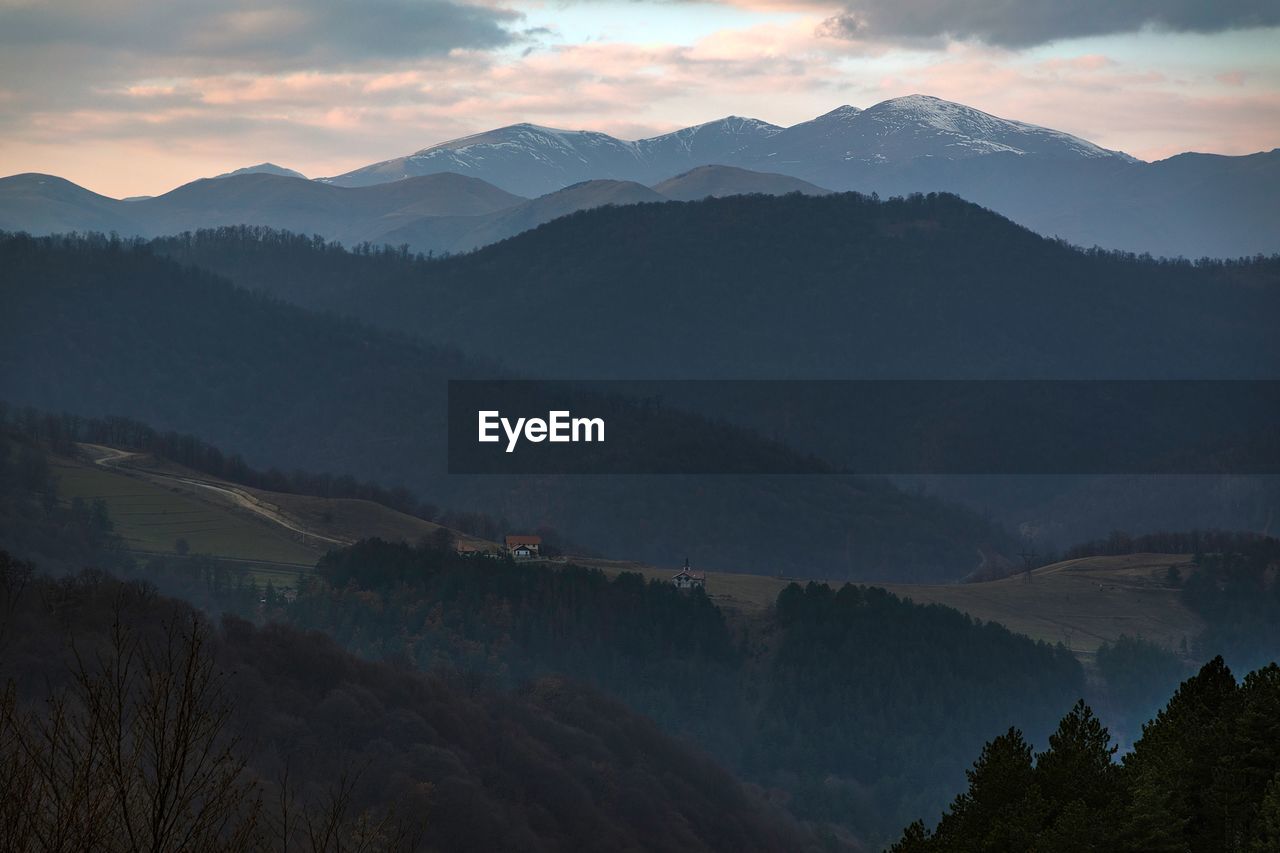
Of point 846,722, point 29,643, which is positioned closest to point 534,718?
point 29,643

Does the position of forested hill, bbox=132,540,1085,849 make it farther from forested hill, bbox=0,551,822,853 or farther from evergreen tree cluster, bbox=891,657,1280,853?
evergreen tree cluster, bbox=891,657,1280,853

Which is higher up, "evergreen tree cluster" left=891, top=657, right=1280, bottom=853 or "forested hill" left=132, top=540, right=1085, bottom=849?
"evergreen tree cluster" left=891, top=657, right=1280, bottom=853

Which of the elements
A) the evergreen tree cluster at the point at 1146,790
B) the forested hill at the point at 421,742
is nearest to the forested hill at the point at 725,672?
the forested hill at the point at 421,742

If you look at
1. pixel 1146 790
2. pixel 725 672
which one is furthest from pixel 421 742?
pixel 1146 790

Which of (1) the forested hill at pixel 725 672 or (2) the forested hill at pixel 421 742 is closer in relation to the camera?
(2) the forested hill at pixel 421 742

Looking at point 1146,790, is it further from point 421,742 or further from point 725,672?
point 725,672

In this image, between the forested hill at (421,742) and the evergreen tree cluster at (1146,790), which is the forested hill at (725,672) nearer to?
the forested hill at (421,742)

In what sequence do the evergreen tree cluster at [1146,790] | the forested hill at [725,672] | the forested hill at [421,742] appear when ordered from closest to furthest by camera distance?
1. the evergreen tree cluster at [1146,790]
2. the forested hill at [421,742]
3. the forested hill at [725,672]

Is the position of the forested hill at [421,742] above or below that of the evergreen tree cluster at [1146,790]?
below

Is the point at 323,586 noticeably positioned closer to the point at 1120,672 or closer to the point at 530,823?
the point at 530,823

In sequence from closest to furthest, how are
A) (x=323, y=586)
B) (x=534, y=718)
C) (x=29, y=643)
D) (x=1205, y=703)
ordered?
(x=1205, y=703), (x=29, y=643), (x=534, y=718), (x=323, y=586)

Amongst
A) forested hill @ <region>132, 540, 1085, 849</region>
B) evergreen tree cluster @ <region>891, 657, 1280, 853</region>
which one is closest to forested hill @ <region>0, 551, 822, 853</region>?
forested hill @ <region>132, 540, 1085, 849</region>
